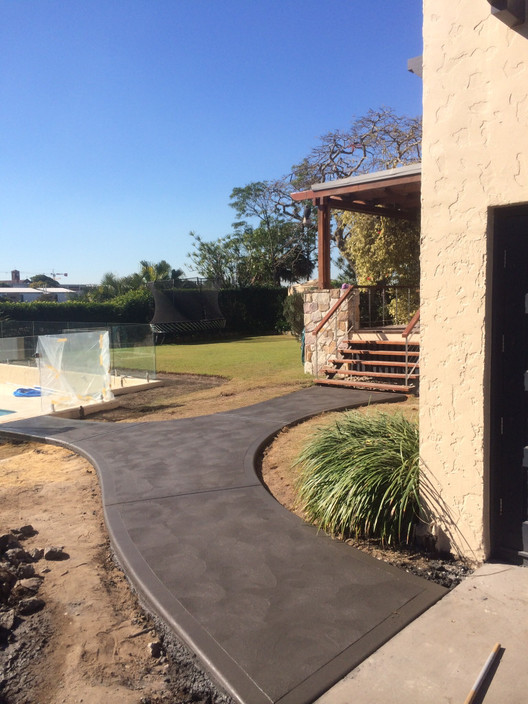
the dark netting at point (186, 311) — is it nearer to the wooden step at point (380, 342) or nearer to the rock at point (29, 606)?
the wooden step at point (380, 342)

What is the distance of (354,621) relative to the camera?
2.89 meters

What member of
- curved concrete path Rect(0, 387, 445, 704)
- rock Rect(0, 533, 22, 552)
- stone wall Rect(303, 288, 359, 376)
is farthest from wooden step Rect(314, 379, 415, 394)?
rock Rect(0, 533, 22, 552)

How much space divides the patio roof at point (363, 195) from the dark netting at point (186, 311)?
16.5 metres

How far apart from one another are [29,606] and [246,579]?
4.15 ft

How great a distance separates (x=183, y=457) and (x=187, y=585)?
2.86 m

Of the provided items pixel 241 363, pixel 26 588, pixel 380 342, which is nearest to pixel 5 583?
pixel 26 588

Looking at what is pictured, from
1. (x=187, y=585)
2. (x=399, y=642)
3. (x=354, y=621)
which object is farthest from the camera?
(x=187, y=585)

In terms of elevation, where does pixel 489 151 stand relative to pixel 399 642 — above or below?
above

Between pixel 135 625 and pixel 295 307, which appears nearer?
pixel 135 625

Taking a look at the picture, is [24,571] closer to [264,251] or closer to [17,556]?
[17,556]

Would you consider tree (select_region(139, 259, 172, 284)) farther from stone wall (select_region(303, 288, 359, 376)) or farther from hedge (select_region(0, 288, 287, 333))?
stone wall (select_region(303, 288, 359, 376))

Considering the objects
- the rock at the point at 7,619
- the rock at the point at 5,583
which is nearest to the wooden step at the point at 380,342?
the rock at the point at 5,583

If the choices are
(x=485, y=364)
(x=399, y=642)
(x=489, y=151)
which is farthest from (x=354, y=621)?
(x=489, y=151)

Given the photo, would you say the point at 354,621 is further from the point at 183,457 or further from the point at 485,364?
the point at 183,457
